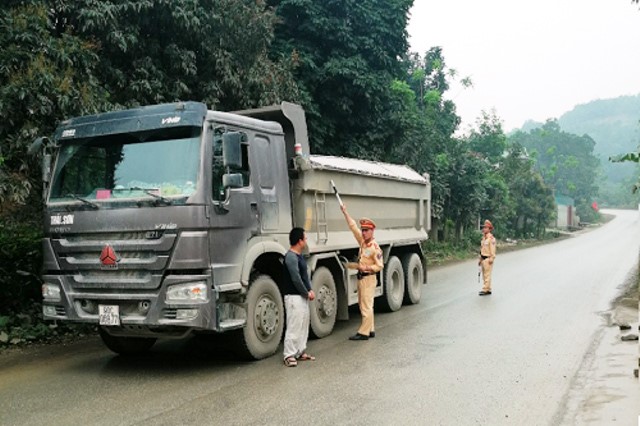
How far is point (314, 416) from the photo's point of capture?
507 centimetres

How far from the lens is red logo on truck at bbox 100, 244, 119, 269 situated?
642cm

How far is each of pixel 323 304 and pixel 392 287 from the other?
9.05 feet

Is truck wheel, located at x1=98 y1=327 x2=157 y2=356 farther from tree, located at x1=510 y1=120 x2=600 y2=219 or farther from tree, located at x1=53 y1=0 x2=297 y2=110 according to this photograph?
tree, located at x1=510 y1=120 x2=600 y2=219

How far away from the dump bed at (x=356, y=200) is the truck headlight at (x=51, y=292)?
294 cm

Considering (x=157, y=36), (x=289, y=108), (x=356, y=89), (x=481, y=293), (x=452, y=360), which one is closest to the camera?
(x=452, y=360)

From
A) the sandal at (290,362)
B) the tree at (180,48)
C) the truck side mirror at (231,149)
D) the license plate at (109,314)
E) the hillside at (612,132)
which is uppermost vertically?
the hillside at (612,132)

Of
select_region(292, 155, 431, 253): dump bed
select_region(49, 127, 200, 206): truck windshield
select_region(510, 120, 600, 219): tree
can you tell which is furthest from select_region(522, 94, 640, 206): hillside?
select_region(49, 127, 200, 206): truck windshield

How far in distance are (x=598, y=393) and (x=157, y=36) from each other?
947 centimetres

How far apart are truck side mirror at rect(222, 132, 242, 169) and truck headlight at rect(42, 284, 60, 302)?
2.34m

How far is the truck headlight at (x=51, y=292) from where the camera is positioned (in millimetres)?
6781

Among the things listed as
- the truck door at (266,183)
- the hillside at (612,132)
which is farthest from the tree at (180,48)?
the hillside at (612,132)

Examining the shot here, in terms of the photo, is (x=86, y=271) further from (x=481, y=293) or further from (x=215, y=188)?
(x=481, y=293)

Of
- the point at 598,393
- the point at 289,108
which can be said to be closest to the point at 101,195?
the point at 289,108

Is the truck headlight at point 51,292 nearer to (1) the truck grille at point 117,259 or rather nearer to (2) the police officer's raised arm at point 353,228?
(1) the truck grille at point 117,259
